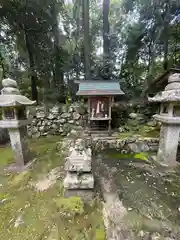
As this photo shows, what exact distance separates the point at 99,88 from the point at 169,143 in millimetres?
2723

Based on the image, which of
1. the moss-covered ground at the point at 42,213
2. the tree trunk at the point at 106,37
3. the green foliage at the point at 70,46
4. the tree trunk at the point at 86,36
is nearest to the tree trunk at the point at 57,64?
the green foliage at the point at 70,46

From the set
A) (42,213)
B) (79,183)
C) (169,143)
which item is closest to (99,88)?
(169,143)

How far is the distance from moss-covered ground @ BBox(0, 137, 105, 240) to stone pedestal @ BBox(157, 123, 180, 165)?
85.6 inches

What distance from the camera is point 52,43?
6504mm

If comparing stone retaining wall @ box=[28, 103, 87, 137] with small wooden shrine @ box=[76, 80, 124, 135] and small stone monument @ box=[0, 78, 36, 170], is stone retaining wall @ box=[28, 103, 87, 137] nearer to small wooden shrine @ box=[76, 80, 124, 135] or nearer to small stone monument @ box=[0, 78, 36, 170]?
small wooden shrine @ box=[76, 80, 124, 135]

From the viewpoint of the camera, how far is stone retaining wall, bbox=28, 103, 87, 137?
5.51m

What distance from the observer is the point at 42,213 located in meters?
1.87

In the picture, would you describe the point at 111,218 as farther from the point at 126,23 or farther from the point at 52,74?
the point at 126,23

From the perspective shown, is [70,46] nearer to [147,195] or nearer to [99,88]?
[99,88]

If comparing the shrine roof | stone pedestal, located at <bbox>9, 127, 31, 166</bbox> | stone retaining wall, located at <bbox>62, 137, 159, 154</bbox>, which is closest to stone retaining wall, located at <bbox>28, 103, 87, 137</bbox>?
the shrine roof

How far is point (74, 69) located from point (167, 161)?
589cm

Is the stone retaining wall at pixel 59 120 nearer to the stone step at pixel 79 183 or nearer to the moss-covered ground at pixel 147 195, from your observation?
the moss-covered ground at pixel 147 195

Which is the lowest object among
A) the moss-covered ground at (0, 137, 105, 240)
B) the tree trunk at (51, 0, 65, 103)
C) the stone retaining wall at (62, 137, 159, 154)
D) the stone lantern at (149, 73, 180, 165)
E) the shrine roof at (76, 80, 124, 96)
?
the moss-covered ground at (0, 137, 105, 240)

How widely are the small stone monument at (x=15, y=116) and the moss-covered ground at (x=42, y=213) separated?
533 mm
